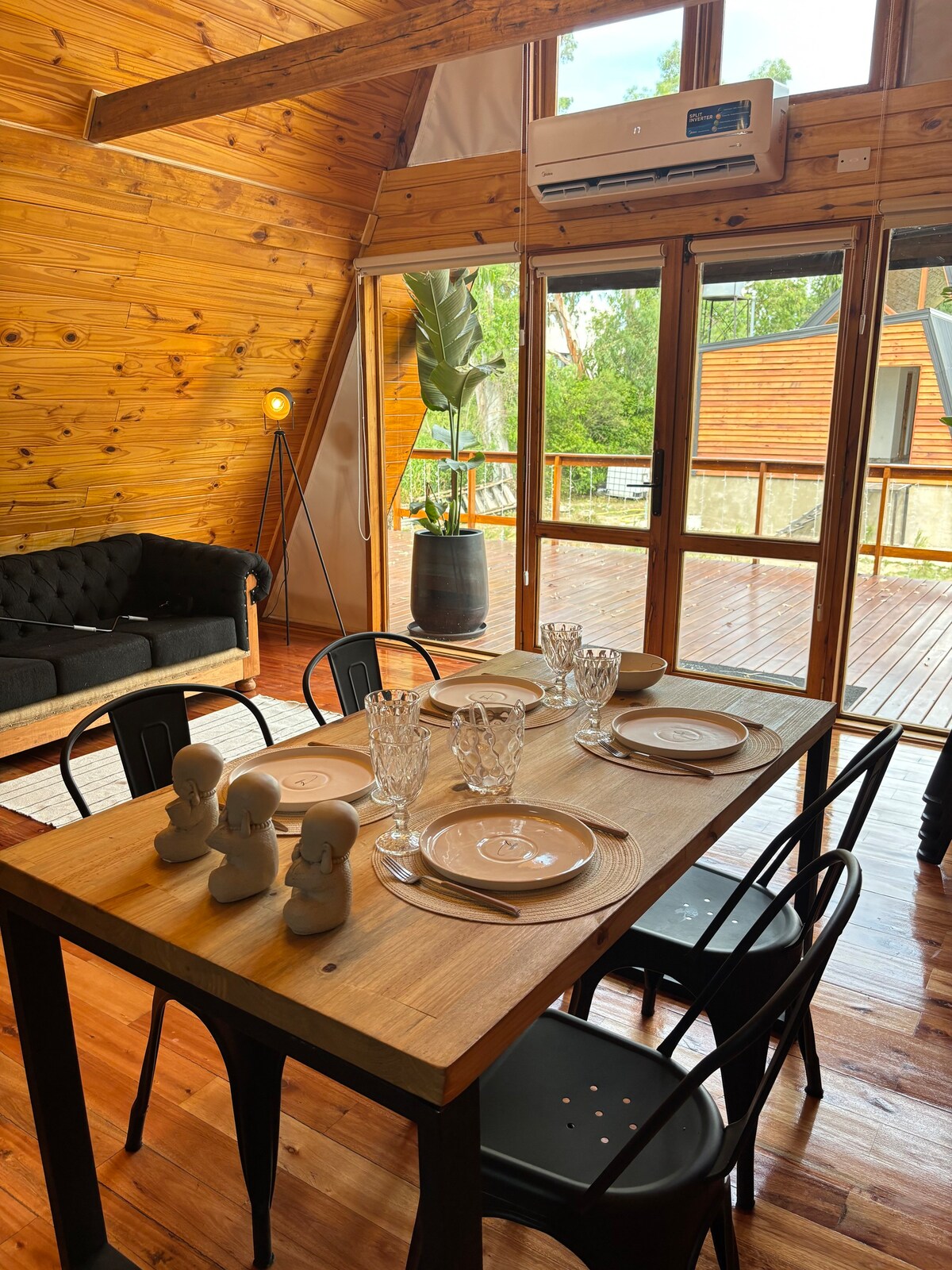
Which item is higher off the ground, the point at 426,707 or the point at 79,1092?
the point at 426,707

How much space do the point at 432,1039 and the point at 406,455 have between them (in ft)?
18.4

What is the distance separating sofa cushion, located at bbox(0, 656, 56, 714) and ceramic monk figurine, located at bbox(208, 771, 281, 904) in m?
2.93

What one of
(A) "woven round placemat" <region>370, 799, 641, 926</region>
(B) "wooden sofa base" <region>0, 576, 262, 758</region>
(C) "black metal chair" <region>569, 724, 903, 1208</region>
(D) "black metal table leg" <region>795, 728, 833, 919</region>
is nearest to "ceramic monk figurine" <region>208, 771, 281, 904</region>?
(A) "woven round placemat" <region>370, 799, 641, 926</region>

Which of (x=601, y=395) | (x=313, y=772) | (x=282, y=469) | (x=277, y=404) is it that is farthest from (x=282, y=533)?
(x=313, y=772)

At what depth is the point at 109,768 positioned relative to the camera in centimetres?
384

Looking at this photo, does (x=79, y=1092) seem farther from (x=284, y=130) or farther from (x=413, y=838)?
(x=284, y=130)

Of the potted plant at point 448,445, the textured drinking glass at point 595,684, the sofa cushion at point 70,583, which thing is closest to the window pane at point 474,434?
the potted plant at point 448,445

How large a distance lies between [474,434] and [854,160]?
273 cm

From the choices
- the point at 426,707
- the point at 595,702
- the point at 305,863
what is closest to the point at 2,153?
the point at 426,707

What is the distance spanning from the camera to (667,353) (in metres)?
4.52

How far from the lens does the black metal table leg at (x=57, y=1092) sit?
4.85ft

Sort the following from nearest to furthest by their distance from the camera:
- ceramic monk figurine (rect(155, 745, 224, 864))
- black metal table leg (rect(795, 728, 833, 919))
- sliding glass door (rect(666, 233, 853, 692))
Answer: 1. ceramic monk figurine (rect(155, 745, 224, 864))
2. black metal table leg (rect(795, 728, 833, 919))
3. sliding glass door (rect(666, 233, 853, 692))

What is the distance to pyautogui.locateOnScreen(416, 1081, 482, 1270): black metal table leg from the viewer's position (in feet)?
3.38

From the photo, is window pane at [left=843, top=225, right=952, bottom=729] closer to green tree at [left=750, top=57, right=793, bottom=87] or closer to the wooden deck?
the wooden deck
